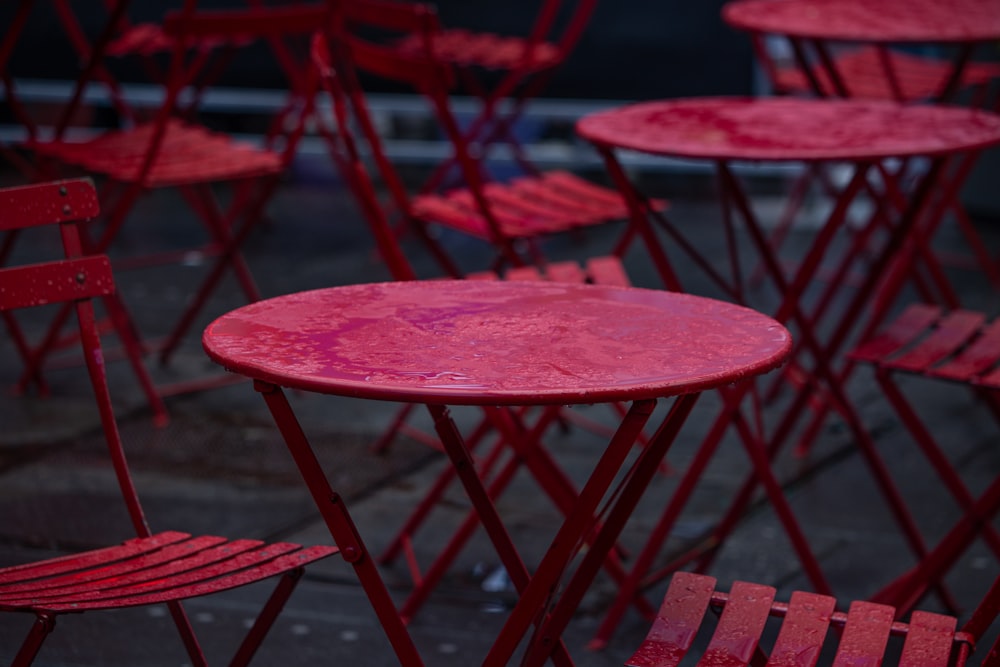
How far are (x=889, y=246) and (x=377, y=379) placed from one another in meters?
1.74

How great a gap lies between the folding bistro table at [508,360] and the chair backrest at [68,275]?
0.37 m

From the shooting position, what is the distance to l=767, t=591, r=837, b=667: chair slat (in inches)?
71.0

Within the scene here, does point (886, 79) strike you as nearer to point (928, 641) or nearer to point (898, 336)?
point (898, 336)

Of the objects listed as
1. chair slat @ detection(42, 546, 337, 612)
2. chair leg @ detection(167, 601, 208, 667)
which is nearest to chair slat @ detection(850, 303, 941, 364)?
chair slat @ detection(42, 546, 337, 612)

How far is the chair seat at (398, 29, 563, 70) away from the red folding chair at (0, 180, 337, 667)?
3.04 m

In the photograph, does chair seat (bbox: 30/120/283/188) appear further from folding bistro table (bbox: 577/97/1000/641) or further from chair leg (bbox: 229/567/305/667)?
chair leg (bbox: 229/567/305/667)

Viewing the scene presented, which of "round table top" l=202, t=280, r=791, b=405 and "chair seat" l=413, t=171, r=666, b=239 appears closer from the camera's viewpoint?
"round table top" l=202, t=280, r=791, b=405

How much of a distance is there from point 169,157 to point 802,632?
2765 millimetres

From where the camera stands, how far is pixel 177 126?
4.57 meters

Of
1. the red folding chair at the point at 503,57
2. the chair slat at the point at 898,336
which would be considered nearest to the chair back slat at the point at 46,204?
A: the chair slat at the point at 898,336

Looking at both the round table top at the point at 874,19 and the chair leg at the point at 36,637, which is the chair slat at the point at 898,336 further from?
the chair leg at the point at 36,637

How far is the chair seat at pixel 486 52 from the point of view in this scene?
518cm

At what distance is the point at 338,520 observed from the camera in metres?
1.81

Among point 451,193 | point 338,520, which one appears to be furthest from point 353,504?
point 338,520
